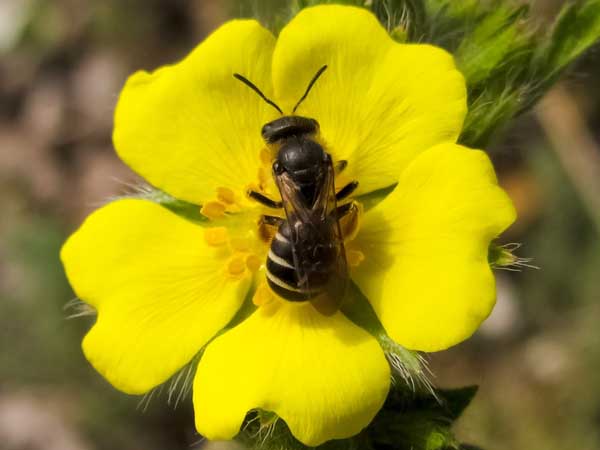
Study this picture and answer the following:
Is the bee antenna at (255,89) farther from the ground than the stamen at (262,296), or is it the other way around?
the bee antenna at (255,89)

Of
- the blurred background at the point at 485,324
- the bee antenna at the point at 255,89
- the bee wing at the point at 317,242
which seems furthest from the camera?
the blurred background at the point at 485,324

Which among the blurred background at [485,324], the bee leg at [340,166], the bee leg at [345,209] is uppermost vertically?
the bee leg at [340,166]

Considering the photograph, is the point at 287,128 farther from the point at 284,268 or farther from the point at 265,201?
the point at 284,268

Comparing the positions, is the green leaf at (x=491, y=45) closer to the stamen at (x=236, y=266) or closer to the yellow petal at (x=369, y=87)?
the yellow petal at (x=369, y=87)

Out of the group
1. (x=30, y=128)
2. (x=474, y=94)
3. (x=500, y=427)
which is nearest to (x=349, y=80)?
(x=474, y=94)

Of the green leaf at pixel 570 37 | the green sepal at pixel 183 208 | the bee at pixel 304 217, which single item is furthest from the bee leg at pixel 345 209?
the green leaf at pixel 570 37

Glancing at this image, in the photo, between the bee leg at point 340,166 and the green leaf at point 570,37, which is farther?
the green leaf at point 570,37

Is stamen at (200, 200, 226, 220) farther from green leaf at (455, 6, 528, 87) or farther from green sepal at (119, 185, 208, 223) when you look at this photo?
green leaf at (455, 6, 528, 87)

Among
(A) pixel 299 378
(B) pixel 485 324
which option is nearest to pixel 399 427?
(A) pixel 299 378
